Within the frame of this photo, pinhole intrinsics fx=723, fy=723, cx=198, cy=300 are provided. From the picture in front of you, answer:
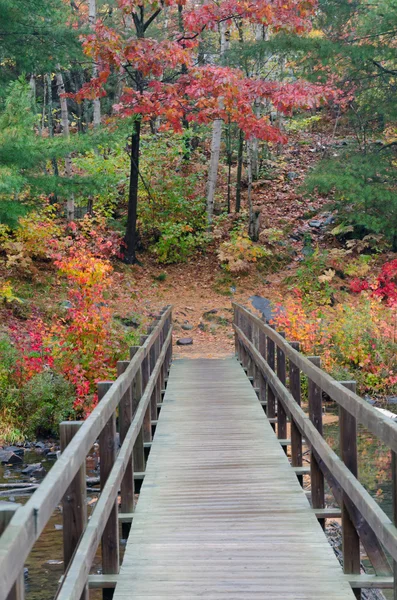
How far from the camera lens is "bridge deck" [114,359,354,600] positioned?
4176 millimetres

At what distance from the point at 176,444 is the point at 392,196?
13767mm

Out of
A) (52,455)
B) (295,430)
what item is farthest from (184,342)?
(295,430)

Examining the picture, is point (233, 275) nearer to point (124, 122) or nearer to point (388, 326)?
point (124, 122)

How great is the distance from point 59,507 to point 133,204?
47.2ft

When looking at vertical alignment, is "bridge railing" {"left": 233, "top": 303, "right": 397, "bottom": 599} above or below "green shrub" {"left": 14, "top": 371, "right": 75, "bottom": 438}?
above

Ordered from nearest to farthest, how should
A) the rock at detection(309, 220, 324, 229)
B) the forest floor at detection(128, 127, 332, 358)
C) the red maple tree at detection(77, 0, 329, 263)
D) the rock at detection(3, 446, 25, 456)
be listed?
the rock at detection(3, 446, 25, 456) < the forest floor at detection(128, 127, 332, 358) < the red maple tree at detection(77, 0, 329, 263) < the rock at detection(309, 220, 324, 229)

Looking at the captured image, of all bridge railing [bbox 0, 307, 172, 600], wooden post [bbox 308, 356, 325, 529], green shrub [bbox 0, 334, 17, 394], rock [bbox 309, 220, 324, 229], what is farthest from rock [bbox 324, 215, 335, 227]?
wooden post [bbox 308, 356, 325, 529]

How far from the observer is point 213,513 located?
5508mm

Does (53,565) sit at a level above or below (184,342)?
below

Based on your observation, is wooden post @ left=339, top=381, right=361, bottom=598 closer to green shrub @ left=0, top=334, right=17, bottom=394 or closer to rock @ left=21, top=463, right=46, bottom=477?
rock @ left=21, top=463, right=46, bottom=477

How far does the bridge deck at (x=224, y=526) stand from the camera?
4.18 metres

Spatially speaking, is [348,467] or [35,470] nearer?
[348,467]

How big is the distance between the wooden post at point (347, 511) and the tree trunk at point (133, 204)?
60.2 feet

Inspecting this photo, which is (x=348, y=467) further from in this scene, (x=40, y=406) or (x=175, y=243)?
(x=175, y=243)
